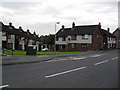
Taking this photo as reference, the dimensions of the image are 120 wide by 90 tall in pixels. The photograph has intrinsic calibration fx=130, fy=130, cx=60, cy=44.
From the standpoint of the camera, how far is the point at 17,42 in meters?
47.0

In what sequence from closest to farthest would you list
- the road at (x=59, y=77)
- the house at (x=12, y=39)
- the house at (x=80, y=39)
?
the road at (x=59, y=77), the house at (x=12, y=39), the house at (x=80, y=39)

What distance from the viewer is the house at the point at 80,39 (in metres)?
42.2

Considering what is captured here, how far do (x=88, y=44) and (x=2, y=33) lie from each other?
26988 millimetres

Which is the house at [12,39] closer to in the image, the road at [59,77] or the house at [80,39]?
the house at [80,39]

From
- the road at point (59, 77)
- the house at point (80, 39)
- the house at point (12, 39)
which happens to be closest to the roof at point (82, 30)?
the house at point (80, 39)

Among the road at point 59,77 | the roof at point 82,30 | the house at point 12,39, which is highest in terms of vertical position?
the roof at point 82,30

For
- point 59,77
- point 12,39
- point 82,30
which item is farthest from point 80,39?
point 59,77

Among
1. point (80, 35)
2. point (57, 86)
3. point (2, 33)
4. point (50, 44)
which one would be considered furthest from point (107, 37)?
point (57, 86)

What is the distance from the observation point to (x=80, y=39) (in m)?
43.8

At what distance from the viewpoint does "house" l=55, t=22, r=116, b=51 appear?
42.2 meters

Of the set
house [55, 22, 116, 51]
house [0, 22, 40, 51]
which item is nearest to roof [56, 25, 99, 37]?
house [55, 22, 116, 51]

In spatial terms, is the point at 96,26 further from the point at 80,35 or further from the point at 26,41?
the point at 26,41

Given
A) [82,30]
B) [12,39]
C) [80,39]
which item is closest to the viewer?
[12,39]

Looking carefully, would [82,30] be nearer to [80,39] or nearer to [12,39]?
[80,39]
